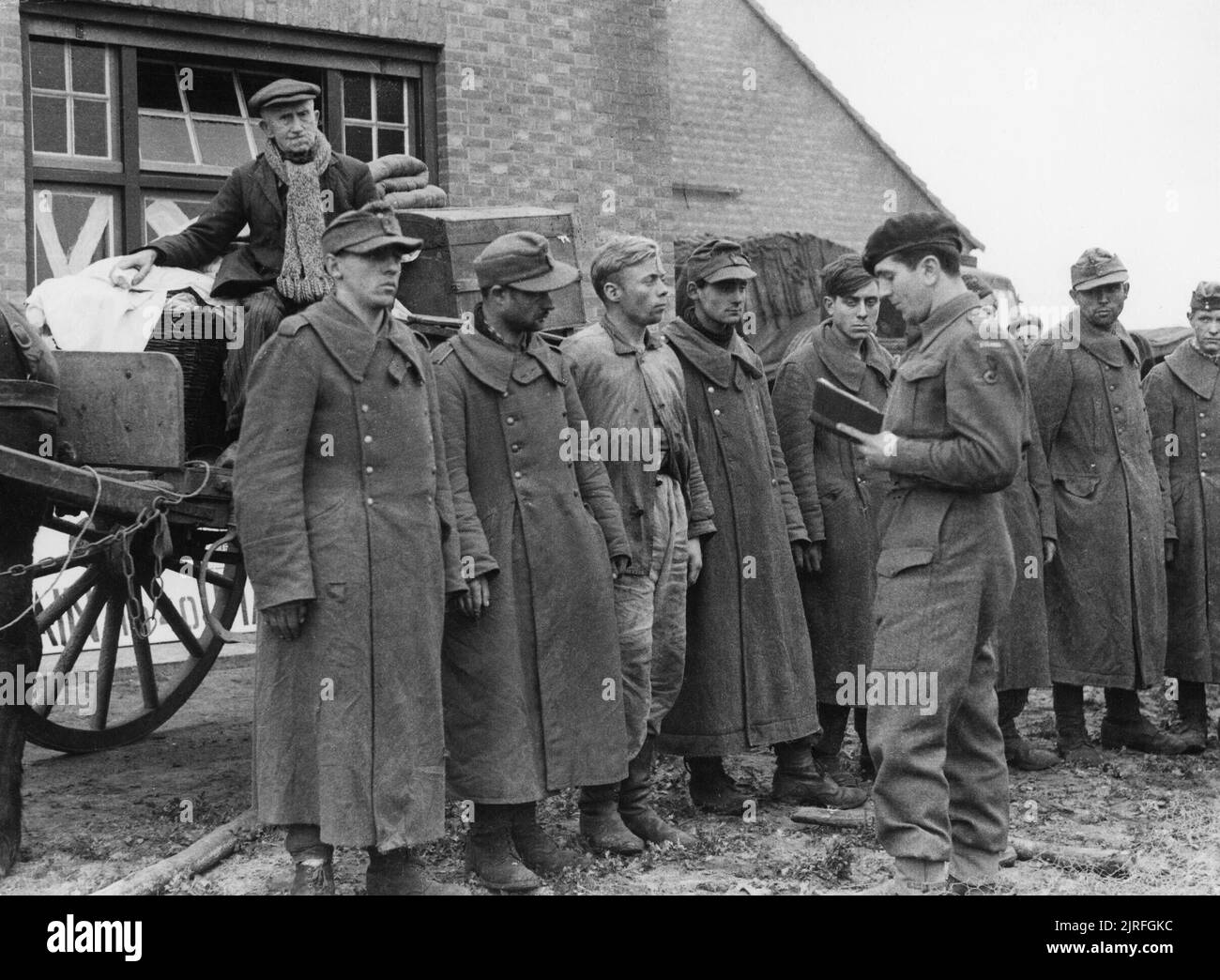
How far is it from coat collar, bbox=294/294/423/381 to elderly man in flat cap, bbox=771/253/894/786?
7.33ft

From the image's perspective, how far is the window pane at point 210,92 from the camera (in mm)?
9250

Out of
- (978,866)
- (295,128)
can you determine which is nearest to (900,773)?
(978,866)

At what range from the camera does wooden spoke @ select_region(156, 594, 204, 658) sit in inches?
280

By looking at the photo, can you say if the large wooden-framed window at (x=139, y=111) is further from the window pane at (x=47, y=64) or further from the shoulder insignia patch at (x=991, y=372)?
the shoulder insignia patch at (x=991, y=372)

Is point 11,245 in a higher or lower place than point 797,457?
higher

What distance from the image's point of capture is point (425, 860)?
547 cm

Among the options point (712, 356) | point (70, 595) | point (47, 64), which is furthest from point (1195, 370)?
point (47, 64)

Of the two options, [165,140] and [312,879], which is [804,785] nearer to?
[312,879]

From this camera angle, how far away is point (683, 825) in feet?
19.8

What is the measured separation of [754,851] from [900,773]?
46.7 inches

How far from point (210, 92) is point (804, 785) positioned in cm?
567

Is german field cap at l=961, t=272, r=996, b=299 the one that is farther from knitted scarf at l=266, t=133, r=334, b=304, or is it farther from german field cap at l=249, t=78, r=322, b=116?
german field cap at l=249, t=78, r=322, b=116

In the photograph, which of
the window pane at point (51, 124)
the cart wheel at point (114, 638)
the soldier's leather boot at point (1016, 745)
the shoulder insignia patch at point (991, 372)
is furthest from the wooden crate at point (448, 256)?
the window pane at point (51, 124)

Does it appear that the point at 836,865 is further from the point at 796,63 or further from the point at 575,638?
the point at 796,63
